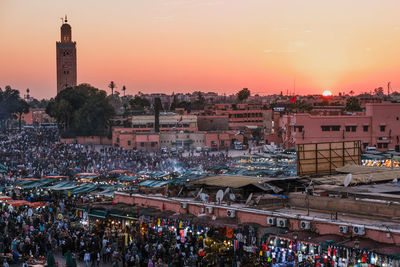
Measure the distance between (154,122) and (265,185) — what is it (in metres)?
58.2

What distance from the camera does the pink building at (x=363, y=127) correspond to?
5612 cm

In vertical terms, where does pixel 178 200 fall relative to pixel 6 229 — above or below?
above

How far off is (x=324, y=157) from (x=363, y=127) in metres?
33.7

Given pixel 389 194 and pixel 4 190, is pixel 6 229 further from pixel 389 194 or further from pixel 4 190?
pixel 389 194

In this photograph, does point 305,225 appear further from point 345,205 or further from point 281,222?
point 345,205

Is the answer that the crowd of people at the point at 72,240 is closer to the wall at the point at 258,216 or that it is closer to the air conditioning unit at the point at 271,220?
the wall at the point at 258,216

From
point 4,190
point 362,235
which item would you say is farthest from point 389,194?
point 4,190

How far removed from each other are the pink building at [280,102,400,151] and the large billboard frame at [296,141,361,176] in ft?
102

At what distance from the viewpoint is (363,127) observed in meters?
56.2

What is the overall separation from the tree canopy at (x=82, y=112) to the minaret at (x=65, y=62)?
55.2 metres

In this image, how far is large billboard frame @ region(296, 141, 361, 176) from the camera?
76.6 ft

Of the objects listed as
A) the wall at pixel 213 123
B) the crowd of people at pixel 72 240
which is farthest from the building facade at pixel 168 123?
the crowd of people at pixel 72 240

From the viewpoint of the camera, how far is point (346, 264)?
1403 centimetres

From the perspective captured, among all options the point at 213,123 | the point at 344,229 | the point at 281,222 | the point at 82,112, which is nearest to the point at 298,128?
the point at 213,123
